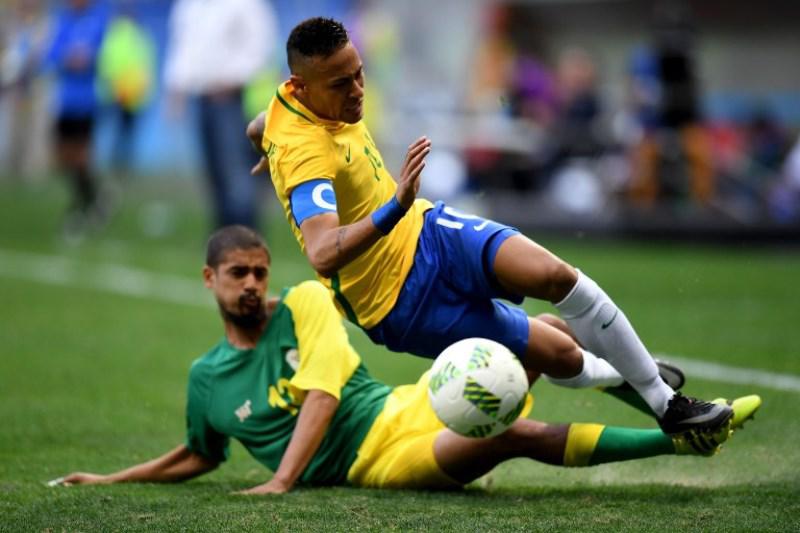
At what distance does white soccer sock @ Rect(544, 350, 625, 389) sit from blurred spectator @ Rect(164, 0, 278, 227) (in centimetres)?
712

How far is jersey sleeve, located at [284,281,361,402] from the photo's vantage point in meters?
5.80

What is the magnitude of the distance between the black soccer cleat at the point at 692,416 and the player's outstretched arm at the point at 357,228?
133 centimetres

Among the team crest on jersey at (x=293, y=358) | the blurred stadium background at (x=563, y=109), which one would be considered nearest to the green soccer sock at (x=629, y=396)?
the team crest on jersey at (x=293, y=358)

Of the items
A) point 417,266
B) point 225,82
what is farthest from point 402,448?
point 225,82

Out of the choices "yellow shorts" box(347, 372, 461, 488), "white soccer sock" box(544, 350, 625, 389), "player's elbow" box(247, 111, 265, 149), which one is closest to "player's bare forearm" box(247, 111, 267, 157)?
"player's elbow" box(247, 111, 265, 149)

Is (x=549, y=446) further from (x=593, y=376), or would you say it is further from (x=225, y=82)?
(x=225, y=82)

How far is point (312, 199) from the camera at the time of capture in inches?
209

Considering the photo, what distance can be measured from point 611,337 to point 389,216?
1042 millimetres

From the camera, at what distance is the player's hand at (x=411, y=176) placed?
5004 millimetres

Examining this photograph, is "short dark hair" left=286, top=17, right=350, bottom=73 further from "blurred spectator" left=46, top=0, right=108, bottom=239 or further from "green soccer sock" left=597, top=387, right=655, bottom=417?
"blurred spectator" left=46, top=0, right=108, bottom=239

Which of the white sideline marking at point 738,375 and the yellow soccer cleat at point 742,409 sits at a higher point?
the yellow soccer cleat at point 742,409

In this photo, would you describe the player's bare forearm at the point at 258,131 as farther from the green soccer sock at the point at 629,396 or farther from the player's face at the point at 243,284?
the green soccer sock at the point at 629,396

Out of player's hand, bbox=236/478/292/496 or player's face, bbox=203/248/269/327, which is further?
player's face, bbox=203/248/269/327

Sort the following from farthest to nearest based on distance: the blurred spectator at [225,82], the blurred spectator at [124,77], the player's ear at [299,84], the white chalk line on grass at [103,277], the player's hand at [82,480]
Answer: the blurred spectator at [124,77] → the white chalk line on grass at [103,277] → the blurred spectator at [225,82] → the player's hand at [82,480] → the player's ear at [299,84]
